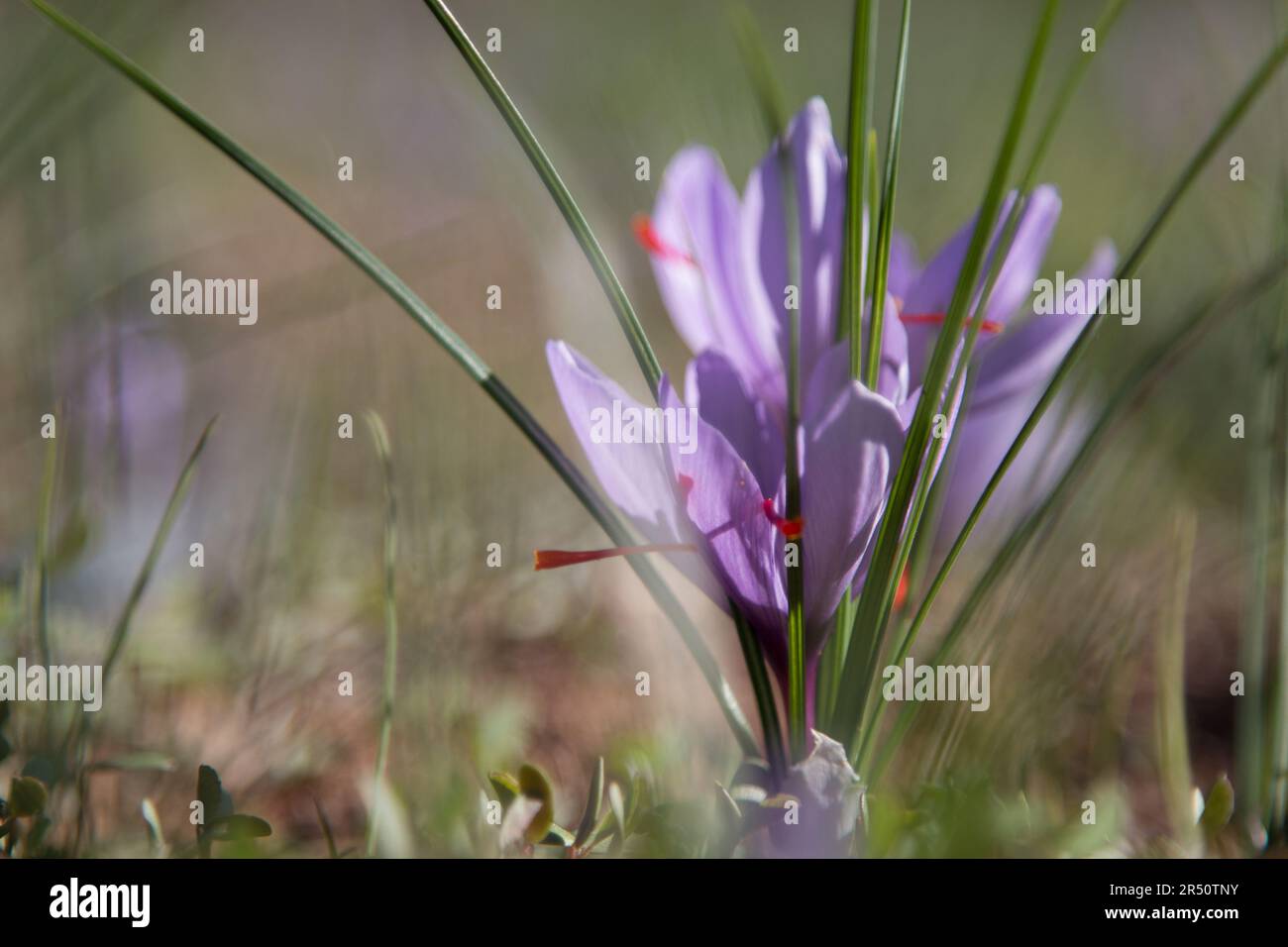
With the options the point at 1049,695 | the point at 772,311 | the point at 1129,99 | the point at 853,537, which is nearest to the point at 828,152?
the point at 772,311

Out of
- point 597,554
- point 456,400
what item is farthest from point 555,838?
point 456,400

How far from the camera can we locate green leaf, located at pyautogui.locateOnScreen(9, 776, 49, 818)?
0.47 m

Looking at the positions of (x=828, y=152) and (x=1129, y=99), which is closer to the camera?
(x=828, y=152)

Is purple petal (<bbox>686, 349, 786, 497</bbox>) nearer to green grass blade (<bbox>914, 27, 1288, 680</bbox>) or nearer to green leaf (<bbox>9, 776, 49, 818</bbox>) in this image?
green grass blade (<bbox>914, 27, 1288, 680</bbox>)

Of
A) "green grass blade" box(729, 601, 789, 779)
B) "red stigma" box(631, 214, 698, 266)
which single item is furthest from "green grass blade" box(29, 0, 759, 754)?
"red stigma" box(631, 214, 698, 266)

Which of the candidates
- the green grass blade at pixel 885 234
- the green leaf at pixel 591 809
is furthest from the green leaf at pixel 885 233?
the green leaf at pixel 591 809

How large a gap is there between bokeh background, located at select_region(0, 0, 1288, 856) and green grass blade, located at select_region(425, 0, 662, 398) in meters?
0.17

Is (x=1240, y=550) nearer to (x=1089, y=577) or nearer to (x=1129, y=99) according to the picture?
(x=1089, y=577)

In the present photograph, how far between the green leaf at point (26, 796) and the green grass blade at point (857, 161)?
0.41 m

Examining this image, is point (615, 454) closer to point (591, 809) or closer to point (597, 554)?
point (597, 554)

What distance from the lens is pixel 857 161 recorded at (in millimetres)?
403

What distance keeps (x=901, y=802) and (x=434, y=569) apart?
43cm

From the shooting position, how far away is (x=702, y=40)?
3.64 ft

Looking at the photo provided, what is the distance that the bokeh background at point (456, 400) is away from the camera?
67 cm
